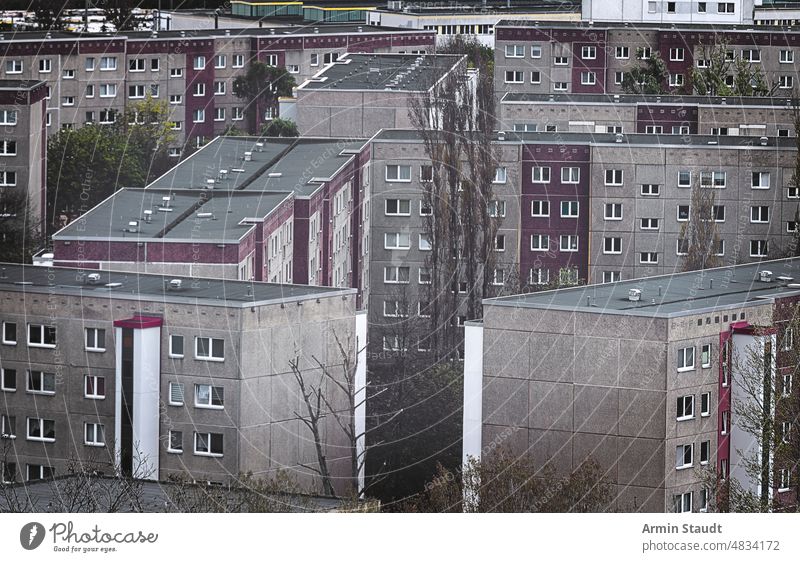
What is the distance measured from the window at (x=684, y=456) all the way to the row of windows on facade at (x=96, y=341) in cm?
187

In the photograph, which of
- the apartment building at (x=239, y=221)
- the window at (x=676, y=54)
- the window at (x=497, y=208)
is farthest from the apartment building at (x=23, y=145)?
the window at (x=676, y=54)

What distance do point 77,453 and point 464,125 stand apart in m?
5.50

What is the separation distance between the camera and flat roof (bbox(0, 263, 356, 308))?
308 inches

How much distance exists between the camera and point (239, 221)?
9.37m

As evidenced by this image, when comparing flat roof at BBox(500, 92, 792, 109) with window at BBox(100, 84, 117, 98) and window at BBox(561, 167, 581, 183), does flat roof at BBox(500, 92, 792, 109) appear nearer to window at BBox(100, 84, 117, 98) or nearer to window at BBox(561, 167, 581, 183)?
window at BBox(561, 167, 581, 183)

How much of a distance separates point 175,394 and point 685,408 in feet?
6.78

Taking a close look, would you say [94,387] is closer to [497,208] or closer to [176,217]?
[176,217]

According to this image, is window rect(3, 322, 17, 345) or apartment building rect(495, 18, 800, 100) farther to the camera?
apartment building rect(495, 18, 800, 100)

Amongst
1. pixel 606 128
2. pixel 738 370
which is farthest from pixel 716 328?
pixel 606 128

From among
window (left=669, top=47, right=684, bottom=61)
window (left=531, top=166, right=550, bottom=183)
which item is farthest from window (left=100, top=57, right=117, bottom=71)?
window (left=669, top=47, right=684, bottom=61)

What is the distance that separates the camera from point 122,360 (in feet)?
25.7

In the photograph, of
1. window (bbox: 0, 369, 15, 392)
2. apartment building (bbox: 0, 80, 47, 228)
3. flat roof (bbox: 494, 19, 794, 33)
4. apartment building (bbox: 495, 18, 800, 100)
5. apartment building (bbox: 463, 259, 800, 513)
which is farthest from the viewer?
apartment building (bbox: 495, 18, 800, 100)

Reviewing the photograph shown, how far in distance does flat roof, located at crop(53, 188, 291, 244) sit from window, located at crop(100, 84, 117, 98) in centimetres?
477

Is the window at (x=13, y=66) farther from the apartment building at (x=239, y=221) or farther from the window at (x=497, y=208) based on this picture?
the window at (x=497, y=208)
